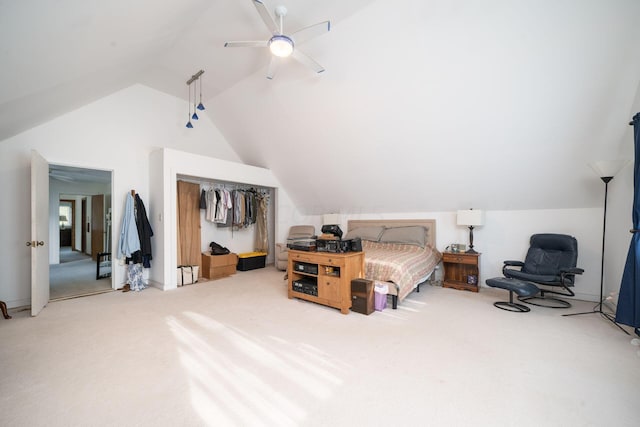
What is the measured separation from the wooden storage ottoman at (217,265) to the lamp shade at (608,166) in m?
5.67

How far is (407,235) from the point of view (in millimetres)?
4719

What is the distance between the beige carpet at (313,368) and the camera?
1.55 metres

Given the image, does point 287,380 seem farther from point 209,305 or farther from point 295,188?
point 295,188

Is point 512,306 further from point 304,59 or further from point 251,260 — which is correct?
point 251,260

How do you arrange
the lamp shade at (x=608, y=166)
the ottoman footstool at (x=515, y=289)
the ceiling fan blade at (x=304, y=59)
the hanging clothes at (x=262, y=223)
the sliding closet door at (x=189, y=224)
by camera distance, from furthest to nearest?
the hanging clothes at (x=262, y=223) < the sliding closet door at (x=189, y=224) < the ottoman footstool at (x=515, y=289) < the lamp shade at (x=608, y=166) < the ceiling fan blade at (x=304, y=59)

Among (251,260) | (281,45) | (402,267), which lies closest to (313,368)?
(402,267)

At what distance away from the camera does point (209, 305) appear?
3.46 metres

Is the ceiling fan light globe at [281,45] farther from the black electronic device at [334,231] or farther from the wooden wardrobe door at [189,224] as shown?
the wooden wardrobe door at [189,224]

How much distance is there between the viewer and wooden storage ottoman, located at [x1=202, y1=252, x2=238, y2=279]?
4.91m

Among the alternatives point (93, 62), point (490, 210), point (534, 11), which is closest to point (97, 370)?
point (93, 62)

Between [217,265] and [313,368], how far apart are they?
354 centimetres

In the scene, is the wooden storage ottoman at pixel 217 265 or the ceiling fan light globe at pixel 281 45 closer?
the ceiling fan light globe at pixel 281 45

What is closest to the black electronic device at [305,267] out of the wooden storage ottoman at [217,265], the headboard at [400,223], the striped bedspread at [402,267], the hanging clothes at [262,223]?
the striped bedspread at [402,267]

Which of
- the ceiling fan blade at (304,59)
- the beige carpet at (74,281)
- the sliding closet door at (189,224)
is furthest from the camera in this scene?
the sliding closet door at (189,224)
